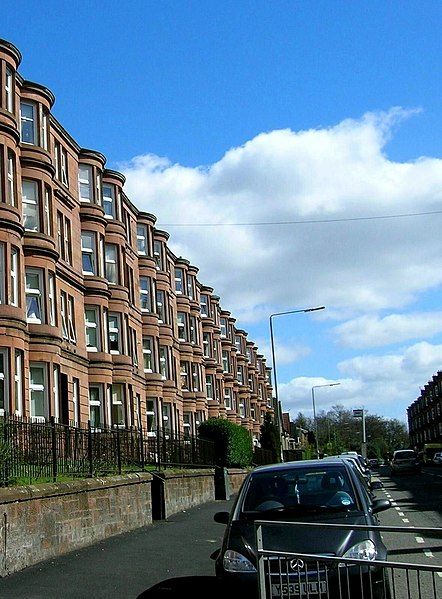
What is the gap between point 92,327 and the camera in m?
36.8

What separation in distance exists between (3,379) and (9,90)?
348 inches

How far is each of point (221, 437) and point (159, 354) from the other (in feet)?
31.3

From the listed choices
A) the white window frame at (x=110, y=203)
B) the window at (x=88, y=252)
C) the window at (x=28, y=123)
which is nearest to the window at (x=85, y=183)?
the window at (x=88, y=252)

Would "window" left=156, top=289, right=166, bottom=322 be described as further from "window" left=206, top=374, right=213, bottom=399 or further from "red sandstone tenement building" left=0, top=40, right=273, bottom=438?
"window" left=206, top=374, right=213, bottom=399

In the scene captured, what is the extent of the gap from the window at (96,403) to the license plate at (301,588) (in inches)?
1169

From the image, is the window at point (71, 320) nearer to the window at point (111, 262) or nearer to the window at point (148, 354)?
the window at point (111, 262)

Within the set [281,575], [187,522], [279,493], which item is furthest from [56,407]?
[281,575]

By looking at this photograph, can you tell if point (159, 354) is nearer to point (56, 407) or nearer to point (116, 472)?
point (56, 407)

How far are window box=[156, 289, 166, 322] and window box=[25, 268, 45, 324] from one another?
20834 millimetres

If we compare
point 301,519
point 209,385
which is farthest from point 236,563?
point 209,385

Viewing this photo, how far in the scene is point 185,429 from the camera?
179 ft

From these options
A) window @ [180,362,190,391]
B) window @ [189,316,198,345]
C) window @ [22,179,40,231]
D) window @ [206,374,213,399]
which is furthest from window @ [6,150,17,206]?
window @ [206,374,213,399]

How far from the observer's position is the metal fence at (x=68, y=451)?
50.8ft

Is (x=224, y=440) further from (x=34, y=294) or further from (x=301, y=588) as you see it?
(x=301, y=588)
